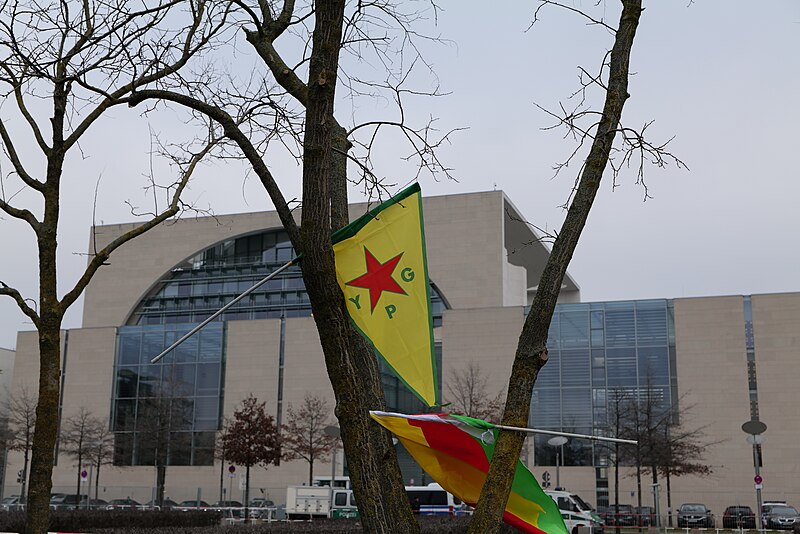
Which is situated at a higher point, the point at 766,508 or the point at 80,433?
the point at 80,433

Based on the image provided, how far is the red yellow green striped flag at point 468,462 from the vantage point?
709cm

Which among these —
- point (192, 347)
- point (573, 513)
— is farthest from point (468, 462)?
point (192, 347)

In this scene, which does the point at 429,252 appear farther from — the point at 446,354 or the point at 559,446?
the point at 559,446

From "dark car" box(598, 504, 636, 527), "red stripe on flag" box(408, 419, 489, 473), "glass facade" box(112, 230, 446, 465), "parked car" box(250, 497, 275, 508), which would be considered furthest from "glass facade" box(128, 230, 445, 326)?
"red stripe on flag" box(408, 419, 489, 473)

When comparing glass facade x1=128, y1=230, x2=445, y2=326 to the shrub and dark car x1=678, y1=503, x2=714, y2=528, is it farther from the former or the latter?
the shrub

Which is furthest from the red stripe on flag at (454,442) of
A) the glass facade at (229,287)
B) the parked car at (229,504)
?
the glass facade at (229,287)

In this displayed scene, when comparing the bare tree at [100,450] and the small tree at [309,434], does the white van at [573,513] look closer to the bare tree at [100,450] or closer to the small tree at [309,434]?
the small tree at [309,434]

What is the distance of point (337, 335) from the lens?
7.00 meters

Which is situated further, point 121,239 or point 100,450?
point 100,450

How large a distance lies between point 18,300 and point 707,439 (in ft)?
147

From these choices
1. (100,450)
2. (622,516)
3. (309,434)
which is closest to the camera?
(622,516)

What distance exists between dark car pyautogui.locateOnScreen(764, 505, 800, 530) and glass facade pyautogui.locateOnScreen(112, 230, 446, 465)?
1866 centimetres

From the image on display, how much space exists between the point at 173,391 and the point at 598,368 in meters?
25.3

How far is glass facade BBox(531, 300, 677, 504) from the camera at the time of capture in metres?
52.2
